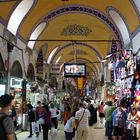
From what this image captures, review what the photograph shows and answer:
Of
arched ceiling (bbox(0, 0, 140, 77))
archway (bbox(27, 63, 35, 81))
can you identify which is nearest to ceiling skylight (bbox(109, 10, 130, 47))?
arched ceiling (bbox(0, 0, 140, 77))

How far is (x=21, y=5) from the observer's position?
48.6ft

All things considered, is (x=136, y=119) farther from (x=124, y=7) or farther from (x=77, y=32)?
(x=77, y=32)

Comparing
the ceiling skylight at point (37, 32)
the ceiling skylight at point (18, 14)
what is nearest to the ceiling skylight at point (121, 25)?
the ceiling skylight at point (37, 32)

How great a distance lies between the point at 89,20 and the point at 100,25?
2.25ft

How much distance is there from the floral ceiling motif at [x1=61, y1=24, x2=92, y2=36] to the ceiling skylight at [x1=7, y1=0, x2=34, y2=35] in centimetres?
666

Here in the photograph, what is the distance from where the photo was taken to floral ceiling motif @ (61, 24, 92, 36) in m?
22.0

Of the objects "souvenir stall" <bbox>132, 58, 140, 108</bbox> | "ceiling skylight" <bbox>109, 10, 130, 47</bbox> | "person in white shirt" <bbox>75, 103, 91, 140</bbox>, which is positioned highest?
"ceiling skylight" <bbox>109, 10, 130, 47</bbox>

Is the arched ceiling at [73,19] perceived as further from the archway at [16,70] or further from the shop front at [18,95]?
the shop front at [18,95]

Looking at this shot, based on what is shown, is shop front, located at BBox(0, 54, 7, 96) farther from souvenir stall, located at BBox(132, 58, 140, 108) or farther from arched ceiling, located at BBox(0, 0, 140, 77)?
souvenir stall, located at BBox(132, 58, 140, 108)

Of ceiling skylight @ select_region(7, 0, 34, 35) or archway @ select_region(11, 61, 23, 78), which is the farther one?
archway @ select_region(11, 61, 23, 78)

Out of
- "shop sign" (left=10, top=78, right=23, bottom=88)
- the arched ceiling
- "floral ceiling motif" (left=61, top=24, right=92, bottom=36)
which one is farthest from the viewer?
"floral ceiling motif" (left=61, top=24, right=92, bottom=36)

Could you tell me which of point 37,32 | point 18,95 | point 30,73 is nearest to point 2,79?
point 18,95

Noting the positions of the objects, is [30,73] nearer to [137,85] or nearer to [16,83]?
[16,83]

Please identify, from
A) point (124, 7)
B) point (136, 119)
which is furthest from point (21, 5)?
point (136, 119)
